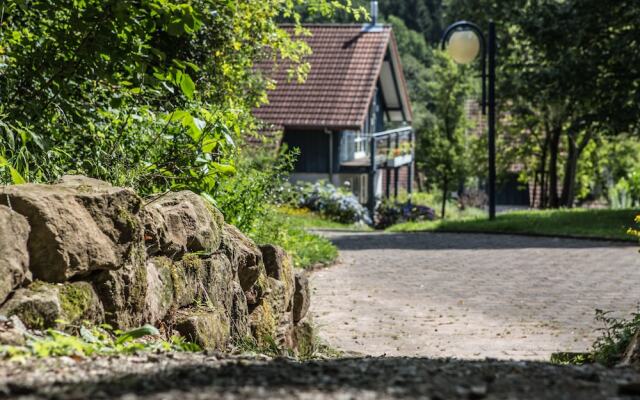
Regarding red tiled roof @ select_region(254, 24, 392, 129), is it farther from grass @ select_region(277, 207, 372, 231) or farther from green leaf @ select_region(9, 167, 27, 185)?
green leaf @ select_region(9, 167, 27, 185)

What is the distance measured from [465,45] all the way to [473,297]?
436 inches

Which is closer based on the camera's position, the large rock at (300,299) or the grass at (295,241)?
the large rock at (300,299)

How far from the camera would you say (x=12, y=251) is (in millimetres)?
4910

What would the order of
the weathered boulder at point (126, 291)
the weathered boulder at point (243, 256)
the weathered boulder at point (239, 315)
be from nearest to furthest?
the weathered boulder at point (126, 291), the weathered boulder at point (239, 315), the weathered boulder at point (243, 256)

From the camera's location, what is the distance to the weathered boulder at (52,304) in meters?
4.92

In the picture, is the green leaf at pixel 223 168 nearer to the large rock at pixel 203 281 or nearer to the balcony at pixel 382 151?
the large rock at pixel 203 281

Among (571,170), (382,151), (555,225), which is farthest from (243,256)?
(382,151)

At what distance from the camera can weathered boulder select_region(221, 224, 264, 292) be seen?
7.69 metres

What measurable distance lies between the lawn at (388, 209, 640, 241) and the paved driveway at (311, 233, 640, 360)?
6.54 ft

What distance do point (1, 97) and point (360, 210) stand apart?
1071 inches

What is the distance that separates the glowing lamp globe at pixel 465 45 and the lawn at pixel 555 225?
3.71 metres

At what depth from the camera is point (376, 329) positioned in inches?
406

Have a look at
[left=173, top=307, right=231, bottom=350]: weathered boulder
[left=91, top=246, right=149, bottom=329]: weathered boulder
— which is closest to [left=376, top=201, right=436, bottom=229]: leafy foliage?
[left=173, top=307, right=231, bottom=350]: weathered boulder

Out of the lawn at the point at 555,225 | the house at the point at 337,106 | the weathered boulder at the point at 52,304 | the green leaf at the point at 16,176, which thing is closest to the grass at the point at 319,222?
the lawn at the point at 555,225
